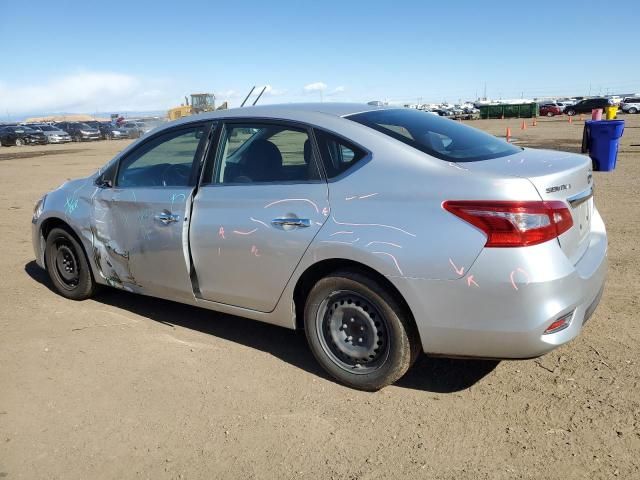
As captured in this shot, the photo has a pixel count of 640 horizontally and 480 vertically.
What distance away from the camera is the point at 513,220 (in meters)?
2.69

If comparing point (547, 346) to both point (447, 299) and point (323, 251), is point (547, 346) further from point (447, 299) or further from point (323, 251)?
point (323, 251)

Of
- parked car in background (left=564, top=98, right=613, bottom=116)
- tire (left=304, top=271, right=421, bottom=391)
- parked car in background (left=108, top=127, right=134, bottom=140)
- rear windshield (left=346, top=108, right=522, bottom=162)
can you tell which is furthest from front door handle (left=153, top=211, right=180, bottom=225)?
parked car in background (left=564, top=98, right=613, bottom=116)

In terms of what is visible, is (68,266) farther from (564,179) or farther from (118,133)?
(118,133)

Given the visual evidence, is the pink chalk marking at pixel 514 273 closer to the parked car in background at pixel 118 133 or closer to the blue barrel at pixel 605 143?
the blue barrel at pixel 605 143

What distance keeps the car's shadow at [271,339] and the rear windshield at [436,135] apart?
4.51ft

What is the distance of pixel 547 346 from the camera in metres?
2.80

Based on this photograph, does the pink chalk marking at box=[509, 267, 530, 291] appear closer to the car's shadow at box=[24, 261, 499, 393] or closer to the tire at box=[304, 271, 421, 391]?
the tire at box=[304, 271, 421, 391]

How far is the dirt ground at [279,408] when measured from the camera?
2697mm

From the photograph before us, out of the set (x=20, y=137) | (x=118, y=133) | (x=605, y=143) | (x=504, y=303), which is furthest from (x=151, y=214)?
(x=118, y=133)

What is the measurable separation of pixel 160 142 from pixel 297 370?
2.05m

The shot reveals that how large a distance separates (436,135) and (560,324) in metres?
1.38

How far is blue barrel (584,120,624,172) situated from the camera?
485 inches

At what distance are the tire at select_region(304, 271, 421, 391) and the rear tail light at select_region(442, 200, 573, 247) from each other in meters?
0.66

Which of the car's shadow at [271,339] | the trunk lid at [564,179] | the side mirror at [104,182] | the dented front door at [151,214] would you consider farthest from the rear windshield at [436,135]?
the side mirror at [104,182]
